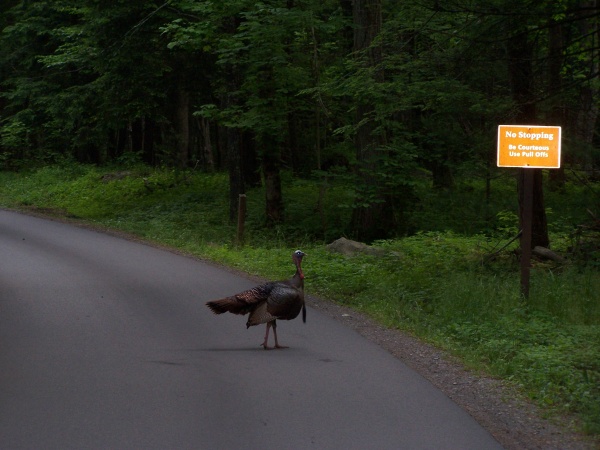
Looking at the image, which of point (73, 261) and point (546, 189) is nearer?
point (73, 261)

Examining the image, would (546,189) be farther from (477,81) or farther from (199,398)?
(199,398)

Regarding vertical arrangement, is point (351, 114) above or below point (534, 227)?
above

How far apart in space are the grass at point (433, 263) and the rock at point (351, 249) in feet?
1.00

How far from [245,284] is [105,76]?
1761 centimetres

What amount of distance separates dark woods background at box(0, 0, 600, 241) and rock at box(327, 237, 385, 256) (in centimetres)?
229

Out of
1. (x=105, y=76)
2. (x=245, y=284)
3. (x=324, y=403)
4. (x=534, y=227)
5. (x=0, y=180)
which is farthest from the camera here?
(x=0, y=180)

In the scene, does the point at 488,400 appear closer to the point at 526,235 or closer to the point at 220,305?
the point at 220,305

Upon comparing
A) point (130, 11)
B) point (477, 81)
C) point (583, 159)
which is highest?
point (130, 11)

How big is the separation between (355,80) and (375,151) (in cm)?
335

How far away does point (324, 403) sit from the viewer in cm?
802

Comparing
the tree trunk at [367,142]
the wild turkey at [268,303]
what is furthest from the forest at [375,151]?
the wild turkey at [268,303]

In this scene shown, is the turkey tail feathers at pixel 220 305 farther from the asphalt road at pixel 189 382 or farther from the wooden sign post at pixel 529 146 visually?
the wooden sign post at pixel 529 146

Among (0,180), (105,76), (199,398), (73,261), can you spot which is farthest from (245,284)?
(0,180)

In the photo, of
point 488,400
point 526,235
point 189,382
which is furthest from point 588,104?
point 189,382
